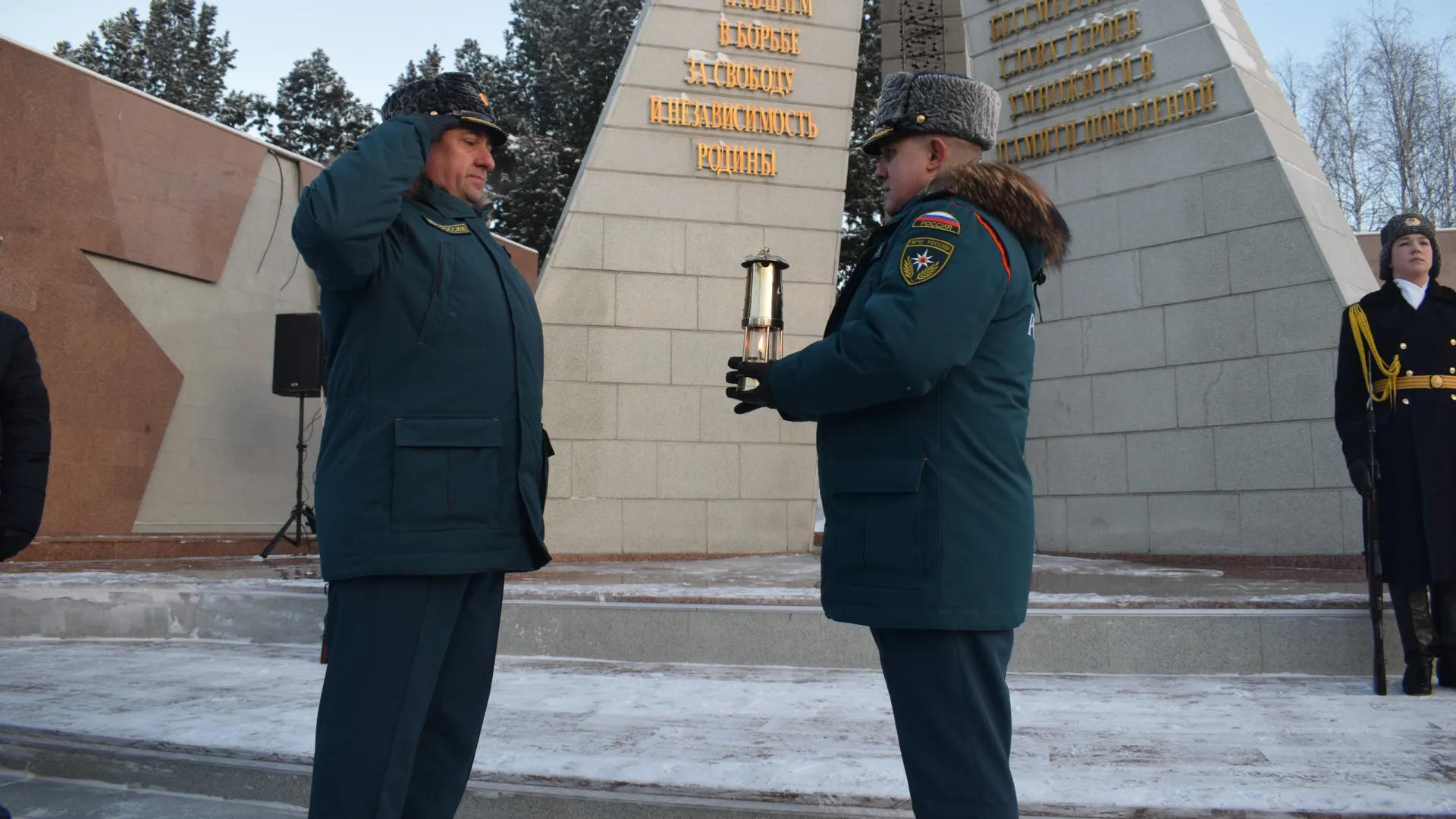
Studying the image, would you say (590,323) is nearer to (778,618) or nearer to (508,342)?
(778,618)

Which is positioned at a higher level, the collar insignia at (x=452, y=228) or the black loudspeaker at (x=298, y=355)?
the black loudspeaker at (x=298, y=355)

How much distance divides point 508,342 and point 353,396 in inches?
12.2

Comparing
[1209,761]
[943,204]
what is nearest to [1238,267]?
[1209,761]

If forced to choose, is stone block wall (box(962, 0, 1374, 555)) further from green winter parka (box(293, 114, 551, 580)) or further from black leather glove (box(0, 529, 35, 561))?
black leather glove (box(0, 529, 35, 561))

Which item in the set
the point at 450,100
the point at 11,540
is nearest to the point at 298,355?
the point at 11,540

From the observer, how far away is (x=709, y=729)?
10.7ft

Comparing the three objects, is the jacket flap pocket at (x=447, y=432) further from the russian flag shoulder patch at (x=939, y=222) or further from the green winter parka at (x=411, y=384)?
the russian flag shoulder patch at (x=939, y=222)

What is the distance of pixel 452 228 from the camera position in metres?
2.04

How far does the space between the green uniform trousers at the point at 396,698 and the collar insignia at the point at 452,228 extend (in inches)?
26.5

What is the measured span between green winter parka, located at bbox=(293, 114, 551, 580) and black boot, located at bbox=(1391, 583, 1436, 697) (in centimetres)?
346

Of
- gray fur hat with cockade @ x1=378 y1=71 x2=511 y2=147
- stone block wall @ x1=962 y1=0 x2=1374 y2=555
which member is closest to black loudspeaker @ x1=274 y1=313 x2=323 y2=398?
stone block wall @ x1=962 y1=0 x2=1374 y2=555

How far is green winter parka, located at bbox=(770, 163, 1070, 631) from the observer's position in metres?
1.70

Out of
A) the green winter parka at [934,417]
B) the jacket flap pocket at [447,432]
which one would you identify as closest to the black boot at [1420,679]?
the green winter parka at [934,417]

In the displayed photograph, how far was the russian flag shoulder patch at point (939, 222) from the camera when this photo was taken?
1776 millimetres
